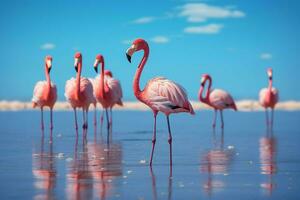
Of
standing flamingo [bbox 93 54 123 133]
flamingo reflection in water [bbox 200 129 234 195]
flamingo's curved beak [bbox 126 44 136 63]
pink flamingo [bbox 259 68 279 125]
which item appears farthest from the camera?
pink flamingo [bbox 259 68 279 125]

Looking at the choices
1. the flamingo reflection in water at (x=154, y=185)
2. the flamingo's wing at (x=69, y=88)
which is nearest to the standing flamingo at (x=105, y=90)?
the flamingo's wing at (x=69, y=88)

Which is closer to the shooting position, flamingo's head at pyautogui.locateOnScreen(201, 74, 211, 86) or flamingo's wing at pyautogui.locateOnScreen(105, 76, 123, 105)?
flamingo's wing at pyautogui.locateOnScreen(105, 76, 123, 105)

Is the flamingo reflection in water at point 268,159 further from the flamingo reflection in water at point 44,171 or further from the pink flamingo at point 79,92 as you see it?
the pink flamingo at point 79,92

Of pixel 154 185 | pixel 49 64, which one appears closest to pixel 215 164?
pixel 154 185

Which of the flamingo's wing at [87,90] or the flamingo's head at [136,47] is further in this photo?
the flamingo's wing at [87,90]

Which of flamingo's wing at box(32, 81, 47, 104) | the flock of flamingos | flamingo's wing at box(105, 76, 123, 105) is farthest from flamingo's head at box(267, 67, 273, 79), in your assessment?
flamingo's wing at box(32, 81, 47, 104)

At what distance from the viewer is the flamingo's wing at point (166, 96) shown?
7215mm

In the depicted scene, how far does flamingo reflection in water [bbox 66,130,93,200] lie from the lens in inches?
198

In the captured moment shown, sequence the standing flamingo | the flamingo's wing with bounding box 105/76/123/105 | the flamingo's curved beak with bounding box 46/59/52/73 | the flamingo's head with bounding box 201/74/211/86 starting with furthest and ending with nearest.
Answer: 1. the flamingo's head with bounding box 201/74/211/86
2. the flamingo's wing with bounding box 105/76/123/105
3. the standing flamingo
4. the flamingo's curved beak with bounding box 46/59/52/73

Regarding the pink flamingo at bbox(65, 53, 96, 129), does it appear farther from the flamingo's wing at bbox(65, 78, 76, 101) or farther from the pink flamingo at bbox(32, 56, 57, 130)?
the pink flamingo at bbox(32, 56, 57, 130)

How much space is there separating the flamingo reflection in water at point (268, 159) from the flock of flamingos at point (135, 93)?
1.24 metres

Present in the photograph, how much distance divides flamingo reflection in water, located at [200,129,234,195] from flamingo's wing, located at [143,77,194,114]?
82cm

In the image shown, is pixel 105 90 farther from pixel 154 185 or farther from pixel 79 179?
pixel 154 185

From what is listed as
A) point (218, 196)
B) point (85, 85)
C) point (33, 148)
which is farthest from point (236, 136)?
point (218, 196)
